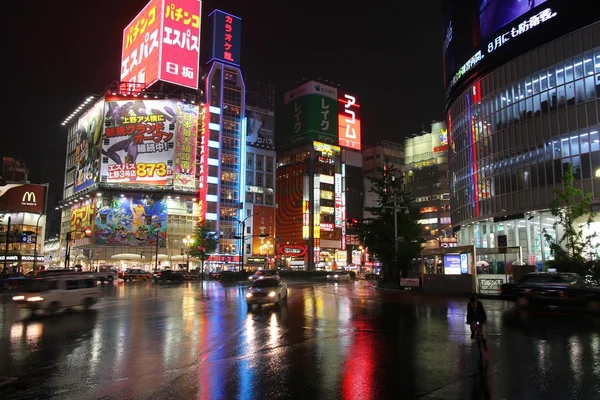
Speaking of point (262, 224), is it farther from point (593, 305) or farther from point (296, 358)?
point (296, 358)

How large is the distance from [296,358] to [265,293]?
1358 centimetres

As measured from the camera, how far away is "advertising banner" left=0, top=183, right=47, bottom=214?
89062 millimetres

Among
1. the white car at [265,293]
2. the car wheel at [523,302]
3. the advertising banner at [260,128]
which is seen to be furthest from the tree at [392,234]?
the advertising banner at [260,128]

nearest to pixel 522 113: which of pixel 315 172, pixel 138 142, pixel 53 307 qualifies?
pixel 53 307

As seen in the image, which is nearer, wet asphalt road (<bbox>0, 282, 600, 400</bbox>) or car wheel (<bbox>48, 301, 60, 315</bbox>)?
wet asphalt road (<bbox>0, 282, 600, 400</bbox>)

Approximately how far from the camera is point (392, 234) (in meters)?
45.2

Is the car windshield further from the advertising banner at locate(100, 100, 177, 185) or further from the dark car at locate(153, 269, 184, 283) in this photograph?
the advertising banner at locate(100, 100, 177, 185)

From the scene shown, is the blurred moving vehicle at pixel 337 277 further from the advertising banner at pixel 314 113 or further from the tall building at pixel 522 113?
the advertising banner at pixel 314 113

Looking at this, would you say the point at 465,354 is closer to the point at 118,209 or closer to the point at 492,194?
the point at 492,194

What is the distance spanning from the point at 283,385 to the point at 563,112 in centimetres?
4880

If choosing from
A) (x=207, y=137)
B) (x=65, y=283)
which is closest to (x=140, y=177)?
(x=207, y=137)

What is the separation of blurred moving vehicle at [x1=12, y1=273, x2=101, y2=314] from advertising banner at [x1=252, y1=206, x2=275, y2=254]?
8604 centimetres

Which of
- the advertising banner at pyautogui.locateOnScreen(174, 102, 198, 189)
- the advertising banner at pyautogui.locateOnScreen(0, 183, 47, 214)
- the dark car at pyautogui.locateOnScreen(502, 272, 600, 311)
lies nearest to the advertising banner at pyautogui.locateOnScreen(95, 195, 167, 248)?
the advertising banner at pyautogui.locateOnScreen(174, 102, 198, 189)

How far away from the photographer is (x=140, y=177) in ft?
303
